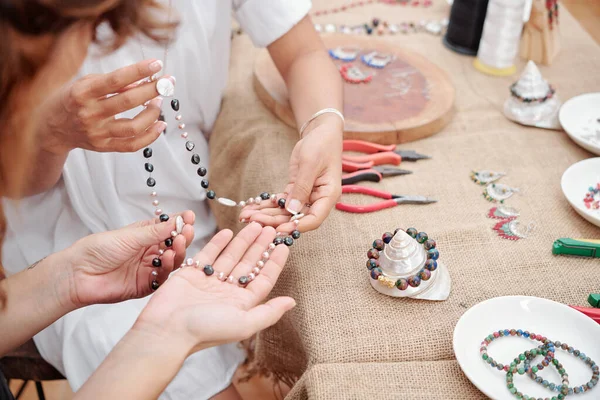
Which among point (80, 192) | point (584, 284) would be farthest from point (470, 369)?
point (80, 192)

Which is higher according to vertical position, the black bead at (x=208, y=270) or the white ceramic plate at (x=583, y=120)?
the white ceramic plate at (x=583, y=120)

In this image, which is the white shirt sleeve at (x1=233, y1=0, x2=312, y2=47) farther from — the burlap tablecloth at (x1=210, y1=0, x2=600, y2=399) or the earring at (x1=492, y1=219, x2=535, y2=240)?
the earring at (x1=492, y1=219, x2=535, y2=240)

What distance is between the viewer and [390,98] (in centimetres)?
147

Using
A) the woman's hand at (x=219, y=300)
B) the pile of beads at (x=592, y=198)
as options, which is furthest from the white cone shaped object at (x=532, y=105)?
the woman's hand at (x=219, y=300)

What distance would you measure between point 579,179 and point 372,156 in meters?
0.45

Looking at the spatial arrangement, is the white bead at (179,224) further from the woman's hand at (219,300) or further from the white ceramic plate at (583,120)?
the white ceramic plate at (583,120)

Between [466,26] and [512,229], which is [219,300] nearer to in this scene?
[512,229]

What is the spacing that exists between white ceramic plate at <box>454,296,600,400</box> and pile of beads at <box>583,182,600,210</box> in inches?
12.8

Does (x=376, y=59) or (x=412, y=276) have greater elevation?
(x=376, y=59)

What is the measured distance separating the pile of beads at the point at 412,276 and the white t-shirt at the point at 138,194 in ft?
1.57

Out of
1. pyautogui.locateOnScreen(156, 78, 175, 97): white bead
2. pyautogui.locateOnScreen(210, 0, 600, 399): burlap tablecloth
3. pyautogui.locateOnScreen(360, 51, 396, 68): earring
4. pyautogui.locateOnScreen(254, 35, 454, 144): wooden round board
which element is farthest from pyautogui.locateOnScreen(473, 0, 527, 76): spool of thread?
pyautogui.locateOnScreen(156, 78, 175, 97): white bead

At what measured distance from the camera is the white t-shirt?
1181 mm

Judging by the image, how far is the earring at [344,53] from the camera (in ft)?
5.31

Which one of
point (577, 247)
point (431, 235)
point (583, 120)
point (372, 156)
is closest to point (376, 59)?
point (372, 156)
